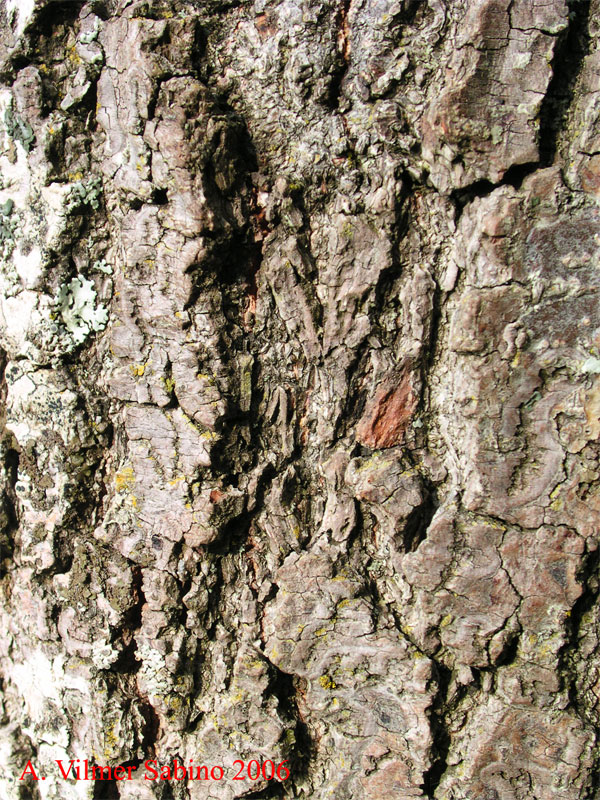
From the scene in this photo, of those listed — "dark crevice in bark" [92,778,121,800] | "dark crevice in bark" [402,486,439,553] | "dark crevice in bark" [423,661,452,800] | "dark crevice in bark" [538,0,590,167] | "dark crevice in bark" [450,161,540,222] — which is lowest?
"dark crevice in bark" [92,778,121,800]

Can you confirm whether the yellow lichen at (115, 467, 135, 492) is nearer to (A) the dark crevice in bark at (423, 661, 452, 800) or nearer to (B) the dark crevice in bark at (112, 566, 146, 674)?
(B) the dark crevice in bark at (112, 566, 146, 674)

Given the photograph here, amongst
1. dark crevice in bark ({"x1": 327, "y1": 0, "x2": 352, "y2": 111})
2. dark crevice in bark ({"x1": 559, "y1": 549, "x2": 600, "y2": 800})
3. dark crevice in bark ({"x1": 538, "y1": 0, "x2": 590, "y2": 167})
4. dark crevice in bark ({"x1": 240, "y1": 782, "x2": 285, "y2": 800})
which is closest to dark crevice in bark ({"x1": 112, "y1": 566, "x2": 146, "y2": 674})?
dark crevice in bark ({"x1": 240, "y1": 782, "x2": 285, "y2": 800})

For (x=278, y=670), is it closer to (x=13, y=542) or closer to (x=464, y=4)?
(x=13, y=542)

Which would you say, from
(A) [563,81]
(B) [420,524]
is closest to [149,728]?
(B) [420,524]

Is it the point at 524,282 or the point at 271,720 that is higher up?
the point at 524,282

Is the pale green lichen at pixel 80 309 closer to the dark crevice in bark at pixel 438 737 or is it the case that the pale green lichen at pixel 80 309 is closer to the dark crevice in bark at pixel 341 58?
the dark crevice in bark at pixel 341 58

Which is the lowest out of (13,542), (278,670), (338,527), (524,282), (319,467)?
(278,670)

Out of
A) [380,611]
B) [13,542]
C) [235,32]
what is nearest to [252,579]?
[380,611]

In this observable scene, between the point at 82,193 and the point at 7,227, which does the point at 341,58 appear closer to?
the point at 82,193
